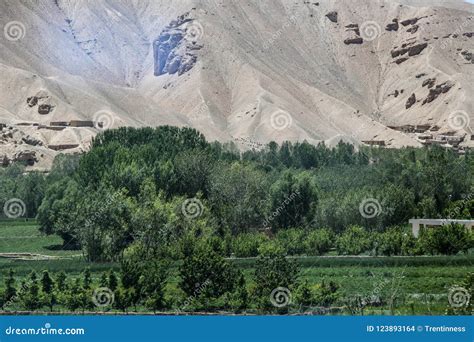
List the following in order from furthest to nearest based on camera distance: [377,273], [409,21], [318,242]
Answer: [409,21], [318,242], [377,273]

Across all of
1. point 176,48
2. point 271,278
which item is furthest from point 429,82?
point 271,278

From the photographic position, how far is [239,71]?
451ft

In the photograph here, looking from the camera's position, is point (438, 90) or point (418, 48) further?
point (418, 48)

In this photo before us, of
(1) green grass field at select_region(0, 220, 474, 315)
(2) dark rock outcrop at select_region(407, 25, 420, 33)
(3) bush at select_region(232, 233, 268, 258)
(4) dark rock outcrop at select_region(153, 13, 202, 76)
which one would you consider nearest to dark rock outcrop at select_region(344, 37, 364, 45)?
(2) dark rock outcrop at select_region(407, 25, 420, 33)

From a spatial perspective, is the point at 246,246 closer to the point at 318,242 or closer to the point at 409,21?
the point at 318,242

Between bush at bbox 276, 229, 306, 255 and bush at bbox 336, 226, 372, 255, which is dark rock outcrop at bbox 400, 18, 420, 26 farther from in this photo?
bush at bbox 336, 226, 372, 255

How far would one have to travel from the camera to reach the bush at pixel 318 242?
46.8 meters

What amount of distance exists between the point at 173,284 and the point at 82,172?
83.2 feet

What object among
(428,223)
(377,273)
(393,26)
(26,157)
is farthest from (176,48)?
(377,273)

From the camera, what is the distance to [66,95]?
119 meters

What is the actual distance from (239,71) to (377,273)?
99575 millimetres

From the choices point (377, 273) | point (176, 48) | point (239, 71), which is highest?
point (176, 48)

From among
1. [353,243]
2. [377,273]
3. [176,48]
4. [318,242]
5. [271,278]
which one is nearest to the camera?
[271,278]

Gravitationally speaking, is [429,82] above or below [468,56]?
below
